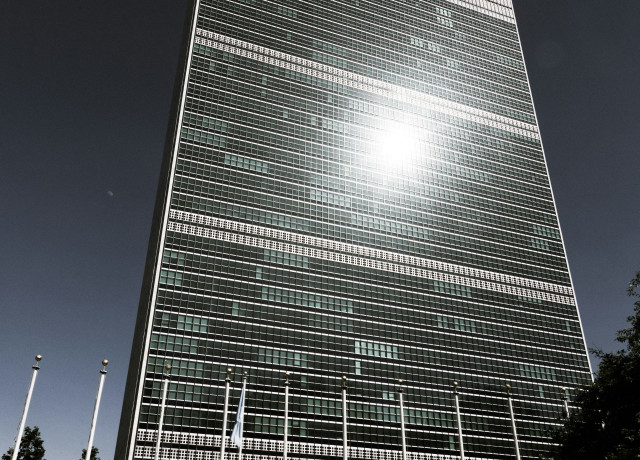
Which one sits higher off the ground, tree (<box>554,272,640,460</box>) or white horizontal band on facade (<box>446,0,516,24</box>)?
white horizontal band on facade (<box>446,0,516,24</box>)

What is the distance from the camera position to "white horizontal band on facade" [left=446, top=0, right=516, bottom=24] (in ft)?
524

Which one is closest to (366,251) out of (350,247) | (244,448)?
(350,247)

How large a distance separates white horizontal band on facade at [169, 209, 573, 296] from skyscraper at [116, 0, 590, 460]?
37 centimetres

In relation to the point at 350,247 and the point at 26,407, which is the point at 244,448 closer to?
the point at 350,247

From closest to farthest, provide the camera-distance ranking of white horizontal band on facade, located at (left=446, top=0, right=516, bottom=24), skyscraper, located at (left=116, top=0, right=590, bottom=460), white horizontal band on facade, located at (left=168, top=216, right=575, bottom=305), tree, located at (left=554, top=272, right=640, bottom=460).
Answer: tree, located at (left=554, top=272, right=640, bottom=460) < skyscraper, located at (left=116, top=0, right=590, bottom=460) < white horizontal band on facade, located at (left=168, top=216, right=575, bottom=305) < white horizontal band on facade, located at (left=446, top=0, right=516, bottom=24)

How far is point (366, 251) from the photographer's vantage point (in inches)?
4294

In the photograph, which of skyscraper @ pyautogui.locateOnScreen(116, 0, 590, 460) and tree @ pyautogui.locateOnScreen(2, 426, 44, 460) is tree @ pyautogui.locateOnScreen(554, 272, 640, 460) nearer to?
skyscraper @ pyautogui.locateOnScreen(116, 0, 590, 460)

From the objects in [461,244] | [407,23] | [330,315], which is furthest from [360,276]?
[407,23]

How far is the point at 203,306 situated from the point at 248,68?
54.5 meters

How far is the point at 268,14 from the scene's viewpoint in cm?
12444

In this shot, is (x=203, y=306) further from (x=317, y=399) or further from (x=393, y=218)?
(x=393, y=218)

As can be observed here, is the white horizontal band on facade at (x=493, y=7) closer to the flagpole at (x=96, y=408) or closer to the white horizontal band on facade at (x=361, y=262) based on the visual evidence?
the white horizontal band on facade at (x=361, y=262)

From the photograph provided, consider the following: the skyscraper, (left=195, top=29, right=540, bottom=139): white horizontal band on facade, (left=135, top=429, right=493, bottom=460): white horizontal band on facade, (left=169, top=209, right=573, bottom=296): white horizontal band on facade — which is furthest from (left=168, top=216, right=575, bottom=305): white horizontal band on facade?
(left=195, top=29, right=540, bottom=139): white horizontal band on facade

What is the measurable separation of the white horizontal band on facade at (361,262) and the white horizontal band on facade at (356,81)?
143 ft
